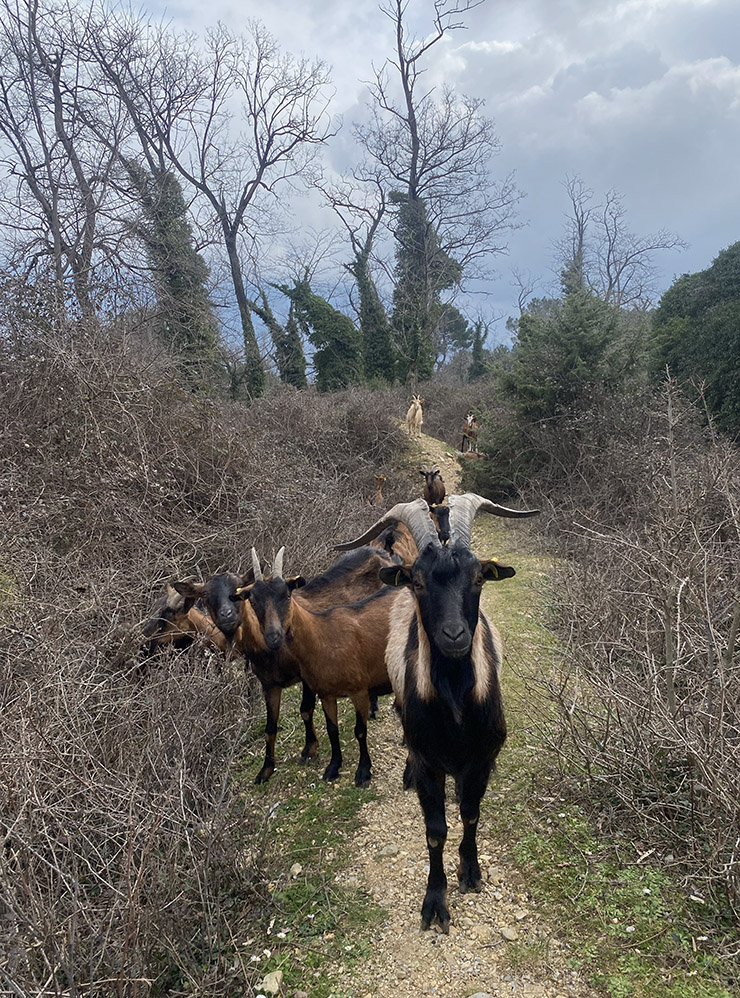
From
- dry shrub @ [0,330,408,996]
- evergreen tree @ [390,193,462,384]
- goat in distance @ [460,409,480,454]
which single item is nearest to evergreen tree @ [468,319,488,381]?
evergreen tree @ [390,193,462,384]

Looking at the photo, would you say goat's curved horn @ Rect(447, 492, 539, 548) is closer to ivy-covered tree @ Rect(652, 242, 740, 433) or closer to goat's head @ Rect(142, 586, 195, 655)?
goat's head @ Rect(142, 586, 195, 655)

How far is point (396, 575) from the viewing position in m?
3.00

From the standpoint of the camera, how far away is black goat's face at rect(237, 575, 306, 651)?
4438 millimetres

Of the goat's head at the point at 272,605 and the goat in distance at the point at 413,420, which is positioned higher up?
the goat in distance at the point at 413,420

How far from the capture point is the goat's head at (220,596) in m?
4.79

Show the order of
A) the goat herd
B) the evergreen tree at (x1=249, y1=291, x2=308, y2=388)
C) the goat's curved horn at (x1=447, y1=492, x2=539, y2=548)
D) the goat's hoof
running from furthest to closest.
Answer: the evergreen tree at (x1=249, y1=291, x2=308, y2=388)
the goat's hoof
the goat's curved horn at (x1=447, y1=492, x2=539, y2=548)
the goat herd

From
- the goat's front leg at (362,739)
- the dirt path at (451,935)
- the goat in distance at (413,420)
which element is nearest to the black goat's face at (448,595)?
the dirt path at (451,935)

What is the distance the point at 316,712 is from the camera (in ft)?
19.0

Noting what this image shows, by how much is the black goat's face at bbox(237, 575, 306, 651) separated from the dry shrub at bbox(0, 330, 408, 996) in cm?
56

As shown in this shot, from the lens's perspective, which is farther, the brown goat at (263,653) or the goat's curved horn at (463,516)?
the brown goat at (263,653)

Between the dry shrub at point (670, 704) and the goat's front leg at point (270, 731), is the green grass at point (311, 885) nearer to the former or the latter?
the goat's front leg at point (270, 731)

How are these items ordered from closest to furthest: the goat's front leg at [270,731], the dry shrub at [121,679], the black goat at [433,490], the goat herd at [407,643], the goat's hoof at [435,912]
→ the dry shrub at [121,679] < the goat herd at [407,643] < the goat's hoof at [435,912] < the goat's front leg at [270,731] < the black goat at [433,490]

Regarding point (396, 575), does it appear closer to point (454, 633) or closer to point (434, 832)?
point (454, 633)

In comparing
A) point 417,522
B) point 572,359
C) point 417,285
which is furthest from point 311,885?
point 417,285
